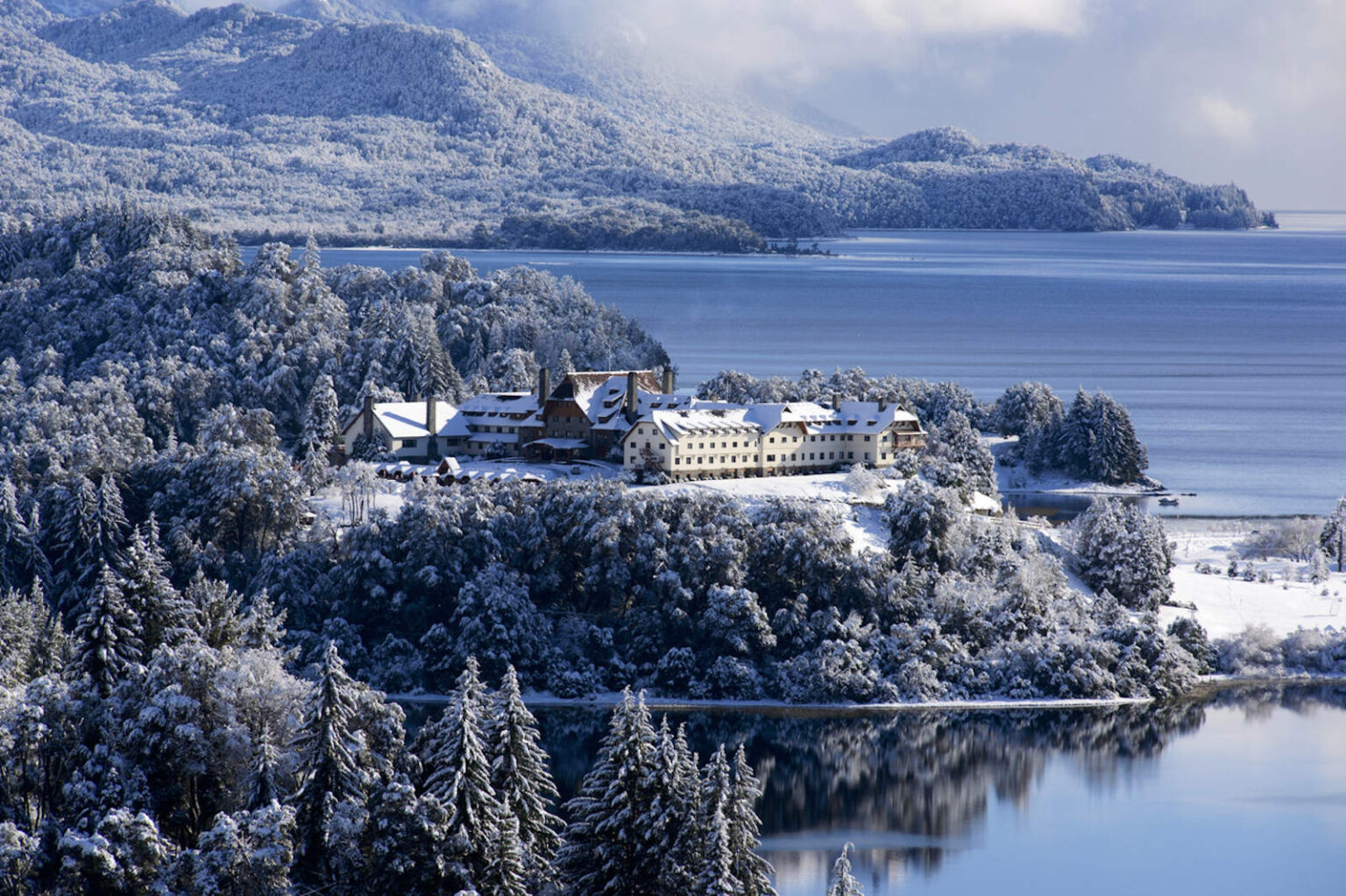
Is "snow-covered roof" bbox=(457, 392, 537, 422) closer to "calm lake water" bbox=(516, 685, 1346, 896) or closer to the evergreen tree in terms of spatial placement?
"calm lake water" bbox=(516, 685, 1346, 896)

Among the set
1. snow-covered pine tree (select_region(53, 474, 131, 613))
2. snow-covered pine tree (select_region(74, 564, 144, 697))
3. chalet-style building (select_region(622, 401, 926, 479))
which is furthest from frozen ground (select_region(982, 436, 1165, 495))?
snow-covered pine tree (select_region(74, 564, 144, 697))

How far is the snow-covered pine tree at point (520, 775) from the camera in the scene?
122 feet

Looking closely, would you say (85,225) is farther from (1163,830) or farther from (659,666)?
(1163,830)

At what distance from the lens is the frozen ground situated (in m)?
96.4

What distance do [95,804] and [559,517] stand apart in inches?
1208

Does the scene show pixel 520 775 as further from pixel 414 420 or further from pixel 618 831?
pixel 414 420

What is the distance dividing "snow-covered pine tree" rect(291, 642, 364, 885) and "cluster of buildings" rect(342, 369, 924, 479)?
3689cm

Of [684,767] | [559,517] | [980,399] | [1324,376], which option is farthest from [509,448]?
[1324,376]

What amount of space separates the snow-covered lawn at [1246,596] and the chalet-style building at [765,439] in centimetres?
1323

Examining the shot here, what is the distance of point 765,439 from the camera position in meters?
75.6

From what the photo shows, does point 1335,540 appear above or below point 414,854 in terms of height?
below

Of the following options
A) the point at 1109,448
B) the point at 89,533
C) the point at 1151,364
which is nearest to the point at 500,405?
the point at 89,533

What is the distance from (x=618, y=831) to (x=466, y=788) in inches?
128

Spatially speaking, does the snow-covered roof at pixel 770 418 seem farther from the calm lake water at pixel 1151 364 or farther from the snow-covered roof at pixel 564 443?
the calm lake water at pixel 1151 364
